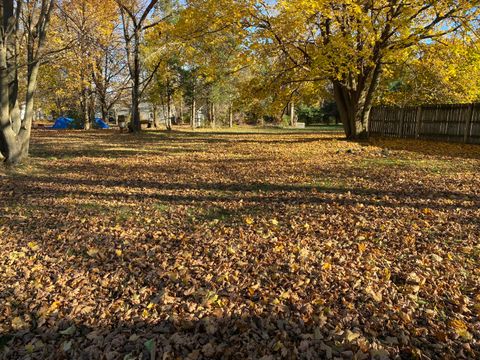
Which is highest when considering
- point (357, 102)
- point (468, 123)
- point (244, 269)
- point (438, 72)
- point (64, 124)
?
point (438, 72)

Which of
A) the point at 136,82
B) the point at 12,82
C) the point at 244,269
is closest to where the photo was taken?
the point at 244,269

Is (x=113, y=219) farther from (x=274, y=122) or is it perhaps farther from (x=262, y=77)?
(x=274, y=122)

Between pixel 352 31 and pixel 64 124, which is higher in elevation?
pixel 352 31

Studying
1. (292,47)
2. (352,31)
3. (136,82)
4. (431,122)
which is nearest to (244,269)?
(352,31)

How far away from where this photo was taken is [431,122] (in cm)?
1597

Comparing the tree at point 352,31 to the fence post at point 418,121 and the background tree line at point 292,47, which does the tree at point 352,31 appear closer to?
the background tree line at point 292,47

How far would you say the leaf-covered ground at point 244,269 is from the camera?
2.82 meters

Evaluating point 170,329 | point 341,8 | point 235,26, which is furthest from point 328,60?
point 170,329

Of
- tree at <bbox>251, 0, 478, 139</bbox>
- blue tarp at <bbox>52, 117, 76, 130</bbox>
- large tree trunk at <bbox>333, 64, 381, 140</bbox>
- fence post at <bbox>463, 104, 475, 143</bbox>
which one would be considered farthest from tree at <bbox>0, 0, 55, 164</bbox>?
blue tarp at <bbox>52, 117, 76, 130</bbox>

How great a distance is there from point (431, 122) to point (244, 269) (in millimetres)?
15188

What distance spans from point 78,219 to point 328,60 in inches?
398

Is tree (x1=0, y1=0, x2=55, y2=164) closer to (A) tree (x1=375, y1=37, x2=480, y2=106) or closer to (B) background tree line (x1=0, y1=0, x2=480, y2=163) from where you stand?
(B) background tree line (x1=0, y1=0, x2=480, y2=163)

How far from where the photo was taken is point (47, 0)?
1044 cm

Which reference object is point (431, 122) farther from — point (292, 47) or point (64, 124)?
point (64, 124)
